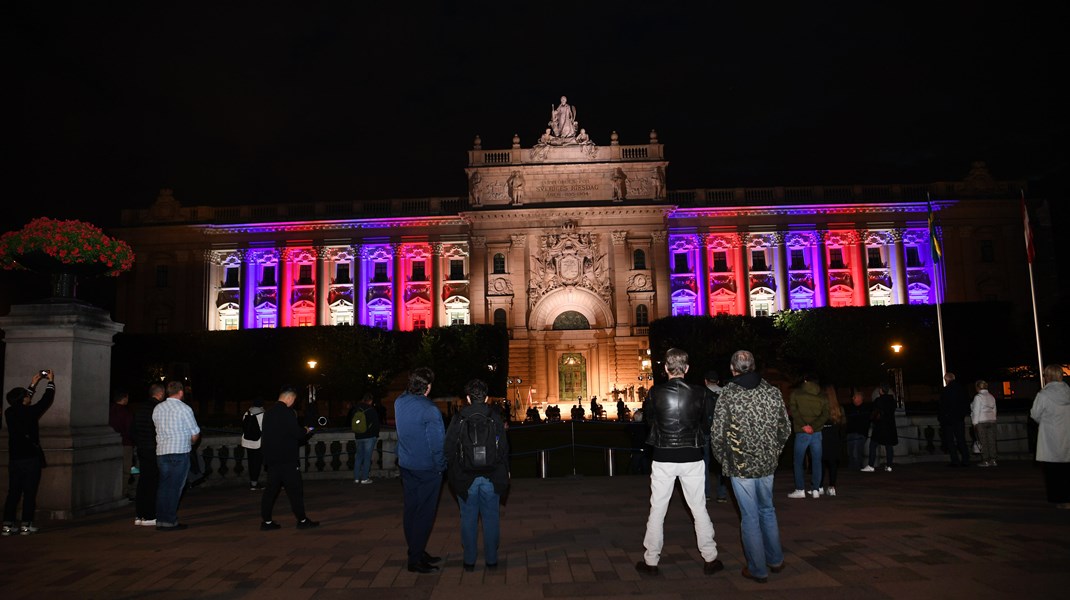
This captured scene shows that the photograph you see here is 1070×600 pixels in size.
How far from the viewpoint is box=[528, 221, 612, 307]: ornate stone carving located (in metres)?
56.4

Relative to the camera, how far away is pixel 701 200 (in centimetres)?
6034

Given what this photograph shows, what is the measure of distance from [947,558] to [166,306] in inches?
2562

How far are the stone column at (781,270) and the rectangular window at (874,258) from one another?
6.56 m

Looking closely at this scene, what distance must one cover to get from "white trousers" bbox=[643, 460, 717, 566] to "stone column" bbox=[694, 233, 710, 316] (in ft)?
173

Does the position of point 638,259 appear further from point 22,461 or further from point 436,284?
point 22,461

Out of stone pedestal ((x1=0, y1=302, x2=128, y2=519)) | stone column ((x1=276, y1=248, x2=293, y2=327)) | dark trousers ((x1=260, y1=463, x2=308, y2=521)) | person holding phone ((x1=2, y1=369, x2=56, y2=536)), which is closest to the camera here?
person holding phone ((x1=2, y1=369, x2=56, y2=536))

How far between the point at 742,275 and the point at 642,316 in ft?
31.7

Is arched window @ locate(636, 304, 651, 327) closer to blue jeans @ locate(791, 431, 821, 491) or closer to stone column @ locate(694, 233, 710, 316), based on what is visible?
stone column @ locate(694, 233, 710, 316)

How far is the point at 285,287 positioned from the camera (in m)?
61.6

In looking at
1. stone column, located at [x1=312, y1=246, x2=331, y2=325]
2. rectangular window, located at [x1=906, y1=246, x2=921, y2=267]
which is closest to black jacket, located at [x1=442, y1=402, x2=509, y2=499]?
stone column, located at [x1=312, y1=246, x2=331, y2=325]

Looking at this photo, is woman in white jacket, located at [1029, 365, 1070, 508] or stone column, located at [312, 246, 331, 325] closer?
woman in white jacket, located at [1029, 365, 1070, 508]

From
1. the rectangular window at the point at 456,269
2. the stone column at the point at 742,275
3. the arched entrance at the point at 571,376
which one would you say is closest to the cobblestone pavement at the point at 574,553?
the arched entrance at the point at 571,376

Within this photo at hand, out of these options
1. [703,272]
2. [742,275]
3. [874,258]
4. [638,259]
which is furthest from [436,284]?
[874,258]

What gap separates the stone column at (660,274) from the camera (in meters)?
56.1
